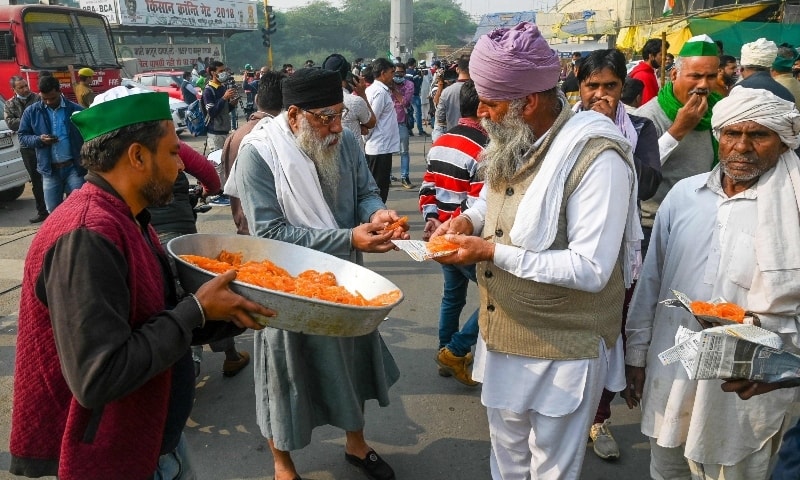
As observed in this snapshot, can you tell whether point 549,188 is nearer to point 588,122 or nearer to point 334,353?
point 588,122

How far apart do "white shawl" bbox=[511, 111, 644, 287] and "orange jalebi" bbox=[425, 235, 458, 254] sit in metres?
0.22

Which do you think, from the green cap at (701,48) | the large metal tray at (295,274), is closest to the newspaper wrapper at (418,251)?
the large metal tray at (295,274)

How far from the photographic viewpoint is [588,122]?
2.18 m

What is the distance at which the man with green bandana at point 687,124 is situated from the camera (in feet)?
11.5

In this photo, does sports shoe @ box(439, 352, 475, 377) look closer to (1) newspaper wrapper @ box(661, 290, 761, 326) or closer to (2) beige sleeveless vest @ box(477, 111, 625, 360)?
(2) beige sleeveless vest @ box(477, 111, 625, 360)

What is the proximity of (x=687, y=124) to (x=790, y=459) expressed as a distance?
2.46m

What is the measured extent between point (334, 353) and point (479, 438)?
49.3 inches

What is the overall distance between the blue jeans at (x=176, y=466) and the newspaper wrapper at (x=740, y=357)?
5.93ft

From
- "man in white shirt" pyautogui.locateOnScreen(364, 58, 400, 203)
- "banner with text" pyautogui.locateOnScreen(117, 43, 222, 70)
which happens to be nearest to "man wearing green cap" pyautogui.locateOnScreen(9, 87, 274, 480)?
"man in white shirt" pyautogui.locateOnScreen(364, 58, 400, 203)

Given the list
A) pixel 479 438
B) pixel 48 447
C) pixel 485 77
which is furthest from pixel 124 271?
pixel 479 438

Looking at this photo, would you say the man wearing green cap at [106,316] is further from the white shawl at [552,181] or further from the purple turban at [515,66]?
the purple turban at [515,66]

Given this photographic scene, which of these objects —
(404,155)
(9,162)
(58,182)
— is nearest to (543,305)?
(58,182)

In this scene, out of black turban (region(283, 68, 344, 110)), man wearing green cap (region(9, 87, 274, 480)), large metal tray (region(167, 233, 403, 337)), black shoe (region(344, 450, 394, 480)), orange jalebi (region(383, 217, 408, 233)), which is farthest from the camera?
black shoe (region(344, 450, 394, 480))

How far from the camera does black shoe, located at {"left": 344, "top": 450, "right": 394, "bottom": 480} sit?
3254 mm
